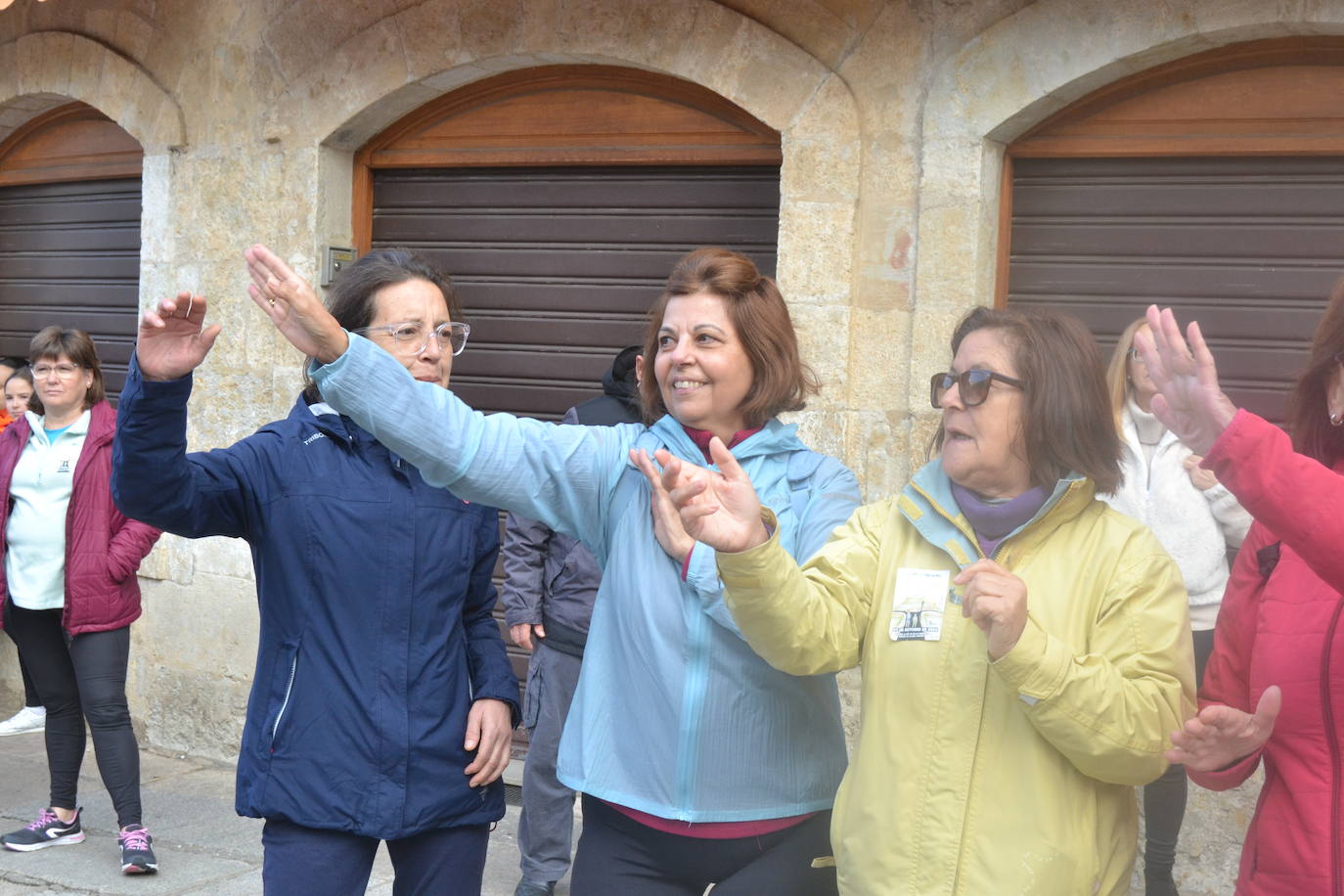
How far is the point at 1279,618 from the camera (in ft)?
7.93

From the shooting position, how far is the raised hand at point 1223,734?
2.22 m

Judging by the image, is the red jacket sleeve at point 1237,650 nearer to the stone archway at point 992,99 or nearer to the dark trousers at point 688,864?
the dark trousers at point 688,864

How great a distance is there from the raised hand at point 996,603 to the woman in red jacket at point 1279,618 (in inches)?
12.8

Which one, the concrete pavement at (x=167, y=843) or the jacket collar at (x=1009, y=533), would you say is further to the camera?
the concrete pavement at (x=167, y=843)

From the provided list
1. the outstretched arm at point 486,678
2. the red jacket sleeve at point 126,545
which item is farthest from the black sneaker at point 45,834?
the outstretched arm at point 486,678

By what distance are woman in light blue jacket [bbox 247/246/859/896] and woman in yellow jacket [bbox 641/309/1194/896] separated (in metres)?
0.14

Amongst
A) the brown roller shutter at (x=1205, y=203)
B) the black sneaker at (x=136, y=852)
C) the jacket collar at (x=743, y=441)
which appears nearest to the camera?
the jacket collar at (x=743, y=441)

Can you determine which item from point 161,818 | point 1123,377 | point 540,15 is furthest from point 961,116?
point 161,818

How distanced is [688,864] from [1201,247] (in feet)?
12.5

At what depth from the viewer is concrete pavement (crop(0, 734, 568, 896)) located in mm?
5285

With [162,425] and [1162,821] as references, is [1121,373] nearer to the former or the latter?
[1162,821]

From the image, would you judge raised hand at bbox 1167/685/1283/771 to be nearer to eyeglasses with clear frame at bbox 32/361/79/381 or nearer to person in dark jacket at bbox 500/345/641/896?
person in dark jacket at bbox 500/345/641/896

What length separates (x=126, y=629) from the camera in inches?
217

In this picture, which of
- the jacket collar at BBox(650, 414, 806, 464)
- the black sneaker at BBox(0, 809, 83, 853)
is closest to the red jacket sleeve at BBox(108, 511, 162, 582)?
the black sneaker at BBox(0, 809, 83, 853)
